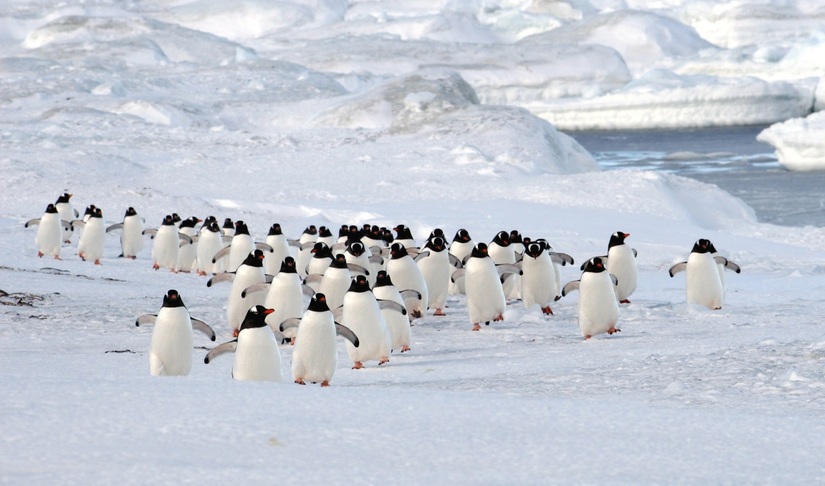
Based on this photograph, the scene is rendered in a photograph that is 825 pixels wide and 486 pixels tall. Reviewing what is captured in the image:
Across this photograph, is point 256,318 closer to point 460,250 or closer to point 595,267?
point 595,267

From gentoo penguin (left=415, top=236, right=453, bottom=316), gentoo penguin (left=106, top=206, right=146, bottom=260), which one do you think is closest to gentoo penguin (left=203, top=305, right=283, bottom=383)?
gentoo penguin (left=415, top=236, right=453, bottom=316)

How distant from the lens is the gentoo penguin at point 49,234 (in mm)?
11117

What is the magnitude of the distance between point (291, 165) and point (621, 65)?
42877 mm

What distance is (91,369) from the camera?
5.60 meters

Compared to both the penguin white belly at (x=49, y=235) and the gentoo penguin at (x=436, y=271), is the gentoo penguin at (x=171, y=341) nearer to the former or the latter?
the gentoo penguin at (x=436, y=271)

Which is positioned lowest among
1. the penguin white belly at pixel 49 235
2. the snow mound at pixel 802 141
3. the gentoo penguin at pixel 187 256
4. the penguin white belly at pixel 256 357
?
the penguin white belly at pixel 256 357

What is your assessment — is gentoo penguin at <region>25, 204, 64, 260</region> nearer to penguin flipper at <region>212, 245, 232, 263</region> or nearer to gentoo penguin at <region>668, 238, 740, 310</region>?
penguin flipper at <region>212, 245, 232, 263</region>

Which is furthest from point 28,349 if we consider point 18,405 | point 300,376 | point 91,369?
point 18,405

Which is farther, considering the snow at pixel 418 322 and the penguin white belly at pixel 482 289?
the penguin white belly at pixel 482 289

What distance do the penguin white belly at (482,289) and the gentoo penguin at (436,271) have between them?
742mm

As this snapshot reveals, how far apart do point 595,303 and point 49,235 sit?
6041 mm

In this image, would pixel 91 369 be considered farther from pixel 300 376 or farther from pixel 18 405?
pixel 18 405

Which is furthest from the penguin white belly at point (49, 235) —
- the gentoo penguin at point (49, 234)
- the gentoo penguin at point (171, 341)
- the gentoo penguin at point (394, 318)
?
the gentoo penguin at point (171, 341)

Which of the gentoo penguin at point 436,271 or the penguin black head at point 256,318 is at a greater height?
the gentoo penguin at point 436,271
